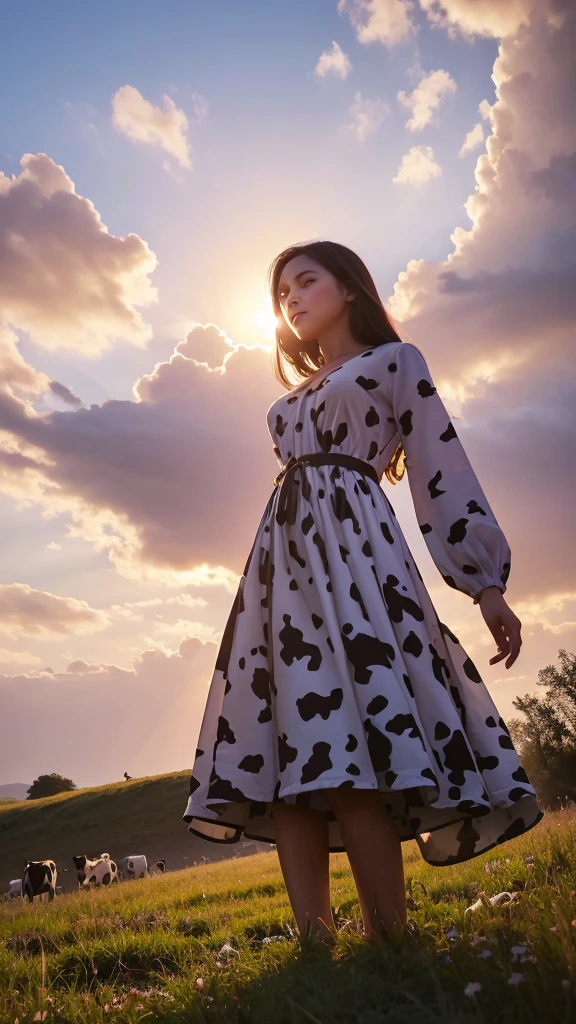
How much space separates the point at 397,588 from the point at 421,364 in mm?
1273

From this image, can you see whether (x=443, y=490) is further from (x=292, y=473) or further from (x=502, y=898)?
(x=502, y=898)

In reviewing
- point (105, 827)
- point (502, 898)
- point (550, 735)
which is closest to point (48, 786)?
point (105, 827)

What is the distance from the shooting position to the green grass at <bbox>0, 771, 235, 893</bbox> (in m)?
31.3

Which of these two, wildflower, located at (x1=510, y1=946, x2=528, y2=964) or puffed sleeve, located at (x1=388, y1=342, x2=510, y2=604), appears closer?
wildflower, located at (x1=510, y1=946, x2=528, y2=964)

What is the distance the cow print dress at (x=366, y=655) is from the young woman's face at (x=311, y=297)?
1.40ft

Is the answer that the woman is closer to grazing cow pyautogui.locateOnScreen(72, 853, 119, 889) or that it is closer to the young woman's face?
the young woman's face

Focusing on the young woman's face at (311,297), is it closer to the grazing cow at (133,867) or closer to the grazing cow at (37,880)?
Result: the grazing cow at (37,880)

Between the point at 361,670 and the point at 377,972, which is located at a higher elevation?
the point at 361,670

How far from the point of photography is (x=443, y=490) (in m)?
3.43

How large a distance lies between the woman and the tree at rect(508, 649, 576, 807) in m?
41.3

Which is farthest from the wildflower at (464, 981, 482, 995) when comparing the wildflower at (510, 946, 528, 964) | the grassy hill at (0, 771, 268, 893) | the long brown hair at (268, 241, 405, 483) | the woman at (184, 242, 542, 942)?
the grassy hill at (0, 771, 268, 893)

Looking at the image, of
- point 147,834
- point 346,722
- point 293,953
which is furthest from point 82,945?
point 147,834

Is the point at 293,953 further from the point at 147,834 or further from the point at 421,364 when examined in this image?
the point at 147,834

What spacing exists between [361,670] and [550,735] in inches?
1817
